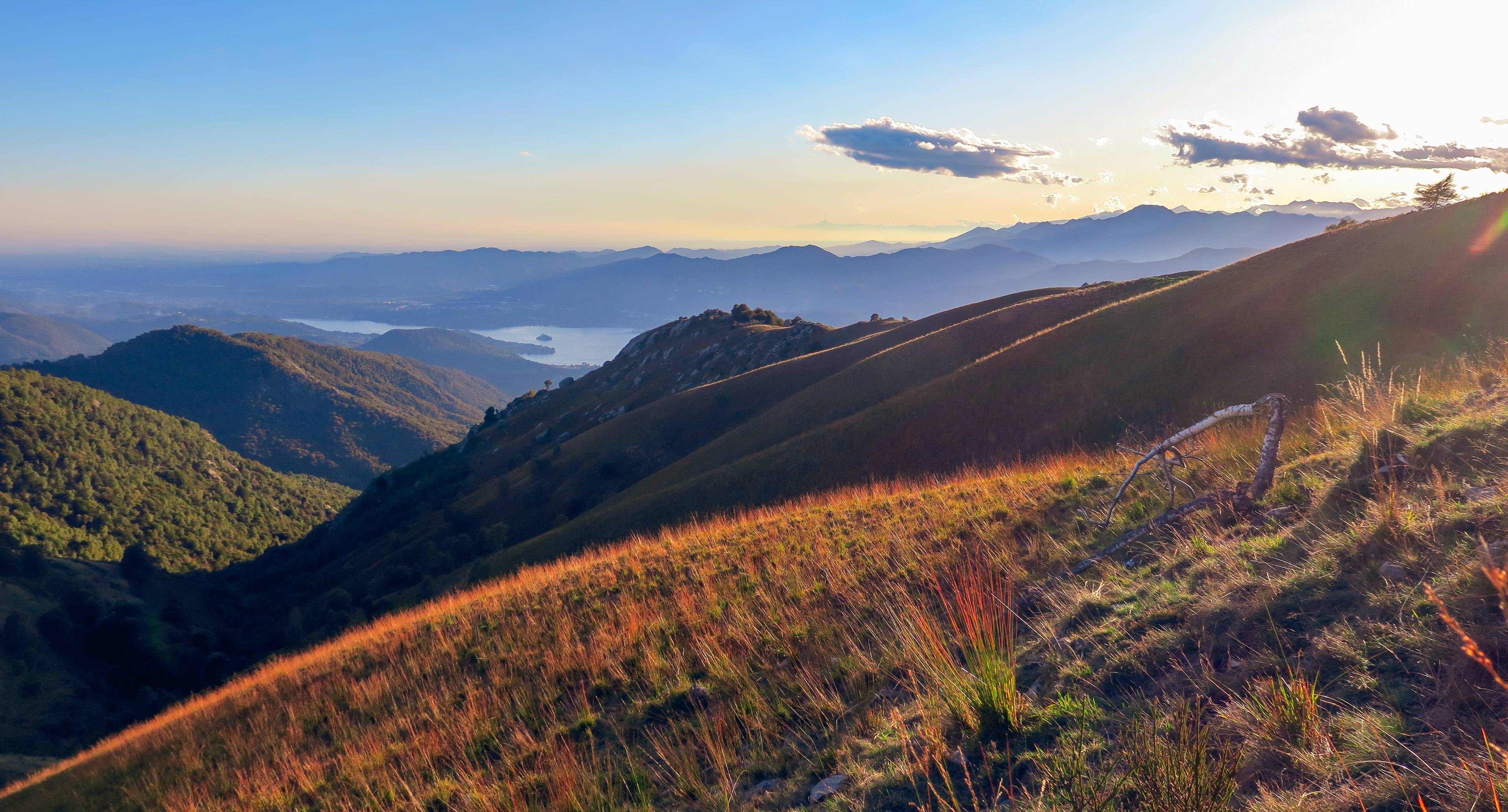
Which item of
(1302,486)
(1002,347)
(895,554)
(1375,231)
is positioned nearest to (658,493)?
(1002,347)

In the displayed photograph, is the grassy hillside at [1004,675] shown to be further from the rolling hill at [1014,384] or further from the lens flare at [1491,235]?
the lens flare at [1491,235]

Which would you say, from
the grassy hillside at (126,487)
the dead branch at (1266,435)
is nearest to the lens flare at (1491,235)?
the dead branch at (1266,435)

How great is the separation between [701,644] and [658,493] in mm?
29656

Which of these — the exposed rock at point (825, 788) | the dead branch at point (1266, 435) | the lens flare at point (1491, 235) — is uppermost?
the lens flare at point (1491, 235)

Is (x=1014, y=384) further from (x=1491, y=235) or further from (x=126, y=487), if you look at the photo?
(x=126, y=487)

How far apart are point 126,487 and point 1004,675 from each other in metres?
140

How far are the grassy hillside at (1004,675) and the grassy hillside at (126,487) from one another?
99395 millimetres

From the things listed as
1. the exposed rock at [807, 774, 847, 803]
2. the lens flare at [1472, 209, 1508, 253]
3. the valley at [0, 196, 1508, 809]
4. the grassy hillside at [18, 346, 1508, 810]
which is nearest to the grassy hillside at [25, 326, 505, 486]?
the valley at [0, 196, 1508, 809]

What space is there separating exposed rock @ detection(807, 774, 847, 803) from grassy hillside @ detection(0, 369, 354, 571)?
4151 inches

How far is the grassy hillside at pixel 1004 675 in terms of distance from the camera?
289cm

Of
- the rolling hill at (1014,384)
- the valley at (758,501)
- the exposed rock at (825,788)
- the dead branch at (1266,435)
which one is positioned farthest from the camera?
the rolling hill at (1014,384)

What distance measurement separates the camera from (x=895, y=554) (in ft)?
27.0

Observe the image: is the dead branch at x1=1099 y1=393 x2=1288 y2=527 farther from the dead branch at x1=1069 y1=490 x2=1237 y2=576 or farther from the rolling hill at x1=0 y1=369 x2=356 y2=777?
the rolling hill at x1=0 y1=369 x2=356 y2=777

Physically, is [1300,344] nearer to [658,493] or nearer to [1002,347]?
[1002,347]
